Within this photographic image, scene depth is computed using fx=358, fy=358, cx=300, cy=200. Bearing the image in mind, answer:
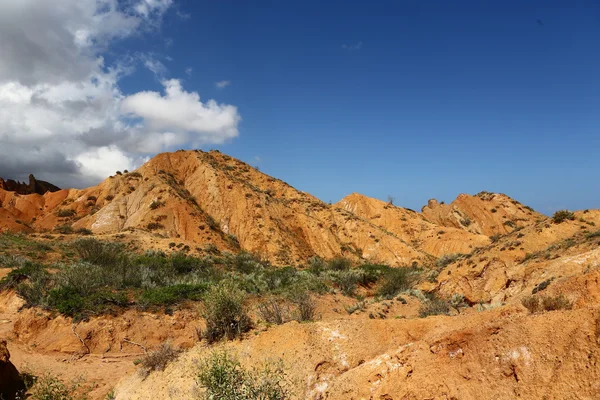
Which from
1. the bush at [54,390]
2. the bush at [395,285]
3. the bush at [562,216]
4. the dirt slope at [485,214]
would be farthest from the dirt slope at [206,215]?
the bush at [54,390]

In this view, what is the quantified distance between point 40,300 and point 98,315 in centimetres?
265

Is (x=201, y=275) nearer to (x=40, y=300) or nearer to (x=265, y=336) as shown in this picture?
(x=40, y=300)

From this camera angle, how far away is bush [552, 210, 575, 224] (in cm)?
2069

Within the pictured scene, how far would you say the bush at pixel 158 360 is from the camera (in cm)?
884

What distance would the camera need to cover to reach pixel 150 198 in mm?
44156

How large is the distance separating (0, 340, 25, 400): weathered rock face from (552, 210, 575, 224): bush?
2494 centimetres

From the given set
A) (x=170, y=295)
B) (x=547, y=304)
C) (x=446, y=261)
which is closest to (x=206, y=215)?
(x=446, y=261)

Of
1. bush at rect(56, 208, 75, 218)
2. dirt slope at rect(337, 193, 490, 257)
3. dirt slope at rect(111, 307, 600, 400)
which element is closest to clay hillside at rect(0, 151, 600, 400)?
dirt slope at rect(111, 307, 600, 400)

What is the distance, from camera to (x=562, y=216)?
68.8 feet

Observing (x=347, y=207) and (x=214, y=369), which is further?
(x=347, y=207)

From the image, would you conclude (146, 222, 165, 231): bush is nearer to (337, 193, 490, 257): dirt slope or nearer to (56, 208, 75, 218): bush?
(56, 208, 75, 218): bush

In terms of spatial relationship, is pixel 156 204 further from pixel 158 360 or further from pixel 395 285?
pixel 158 360

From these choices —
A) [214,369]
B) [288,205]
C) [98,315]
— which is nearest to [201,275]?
[98,315]

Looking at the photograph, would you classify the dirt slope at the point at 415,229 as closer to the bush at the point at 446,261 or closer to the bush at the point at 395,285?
the bush at the point at 446,261
